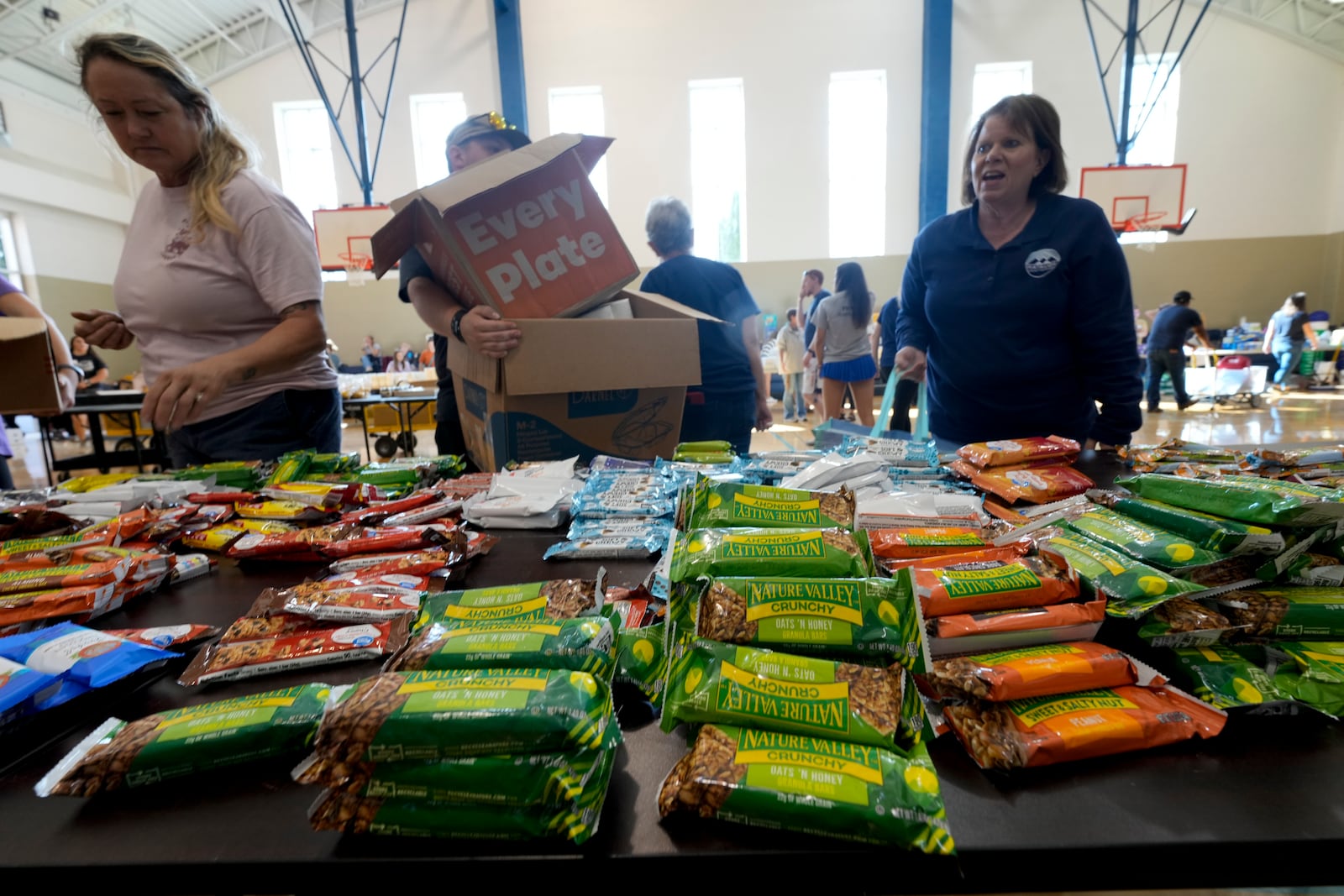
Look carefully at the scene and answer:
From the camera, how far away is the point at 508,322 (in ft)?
4.62

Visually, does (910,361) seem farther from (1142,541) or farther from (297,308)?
(297,308)

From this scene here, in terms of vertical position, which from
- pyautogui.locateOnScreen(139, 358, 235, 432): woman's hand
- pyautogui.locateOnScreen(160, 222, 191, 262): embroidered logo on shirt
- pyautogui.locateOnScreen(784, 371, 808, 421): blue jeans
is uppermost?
pyautogui.locateOnScreen(160, 222, 191, 262): embroidered logo on shirt

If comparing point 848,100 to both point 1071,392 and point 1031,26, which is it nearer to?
point 1031,26

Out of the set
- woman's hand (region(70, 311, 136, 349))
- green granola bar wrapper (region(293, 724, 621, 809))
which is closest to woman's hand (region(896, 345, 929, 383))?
green granola bar wrapper (region(293, 724, 621, 809))

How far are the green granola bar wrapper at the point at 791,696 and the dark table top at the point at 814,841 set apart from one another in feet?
0.18

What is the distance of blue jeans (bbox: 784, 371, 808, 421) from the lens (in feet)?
26.8

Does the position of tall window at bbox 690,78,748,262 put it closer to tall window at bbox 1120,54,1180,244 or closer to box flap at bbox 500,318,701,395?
tall window at bbox 1120,54,1180,244

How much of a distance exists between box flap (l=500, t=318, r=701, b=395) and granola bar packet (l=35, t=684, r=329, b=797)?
3.20ft

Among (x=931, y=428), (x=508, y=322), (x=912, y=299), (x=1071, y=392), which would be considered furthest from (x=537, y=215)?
(x=1071, y=392)

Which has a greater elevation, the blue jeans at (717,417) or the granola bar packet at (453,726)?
the blue jeans at (717,417)

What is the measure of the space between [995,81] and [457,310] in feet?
36.6

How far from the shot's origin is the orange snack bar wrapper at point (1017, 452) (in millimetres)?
1201

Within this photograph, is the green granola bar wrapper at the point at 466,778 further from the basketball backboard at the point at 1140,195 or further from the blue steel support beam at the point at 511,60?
the blue steel support beam at the point at 511,60

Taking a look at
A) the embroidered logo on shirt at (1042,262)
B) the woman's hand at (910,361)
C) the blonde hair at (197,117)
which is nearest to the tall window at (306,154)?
the blonde hair at (197,117)
